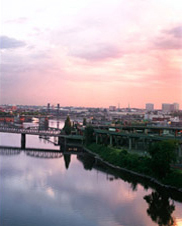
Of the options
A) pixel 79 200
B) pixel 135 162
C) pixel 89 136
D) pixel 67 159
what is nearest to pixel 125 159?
pixel 135 162

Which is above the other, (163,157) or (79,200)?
Answer: (163,157)

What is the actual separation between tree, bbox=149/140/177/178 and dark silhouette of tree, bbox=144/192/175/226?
1468 millimetres

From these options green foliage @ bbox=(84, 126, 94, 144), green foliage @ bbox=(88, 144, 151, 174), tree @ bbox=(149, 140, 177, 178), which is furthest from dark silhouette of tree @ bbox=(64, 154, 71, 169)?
tree @ bbox=(149, 140, 177, 178)

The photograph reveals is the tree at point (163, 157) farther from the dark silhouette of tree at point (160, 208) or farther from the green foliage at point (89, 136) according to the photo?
the green foliage at point (89, 136)

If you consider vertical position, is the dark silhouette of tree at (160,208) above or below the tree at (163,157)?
below

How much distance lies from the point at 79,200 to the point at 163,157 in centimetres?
432

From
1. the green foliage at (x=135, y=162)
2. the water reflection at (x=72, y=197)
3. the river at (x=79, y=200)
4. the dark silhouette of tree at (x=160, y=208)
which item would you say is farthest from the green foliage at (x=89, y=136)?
the dark silhouette of tree at (x=160, y=208)

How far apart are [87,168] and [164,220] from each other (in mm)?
9090

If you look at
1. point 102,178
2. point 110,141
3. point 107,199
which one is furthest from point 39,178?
point 110,141

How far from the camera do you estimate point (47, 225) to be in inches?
425

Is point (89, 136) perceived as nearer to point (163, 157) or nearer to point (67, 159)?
point (67, 159)

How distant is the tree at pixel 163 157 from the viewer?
49.4ft

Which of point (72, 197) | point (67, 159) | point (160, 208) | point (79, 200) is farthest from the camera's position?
point (67, 159)

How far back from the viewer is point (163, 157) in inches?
592
